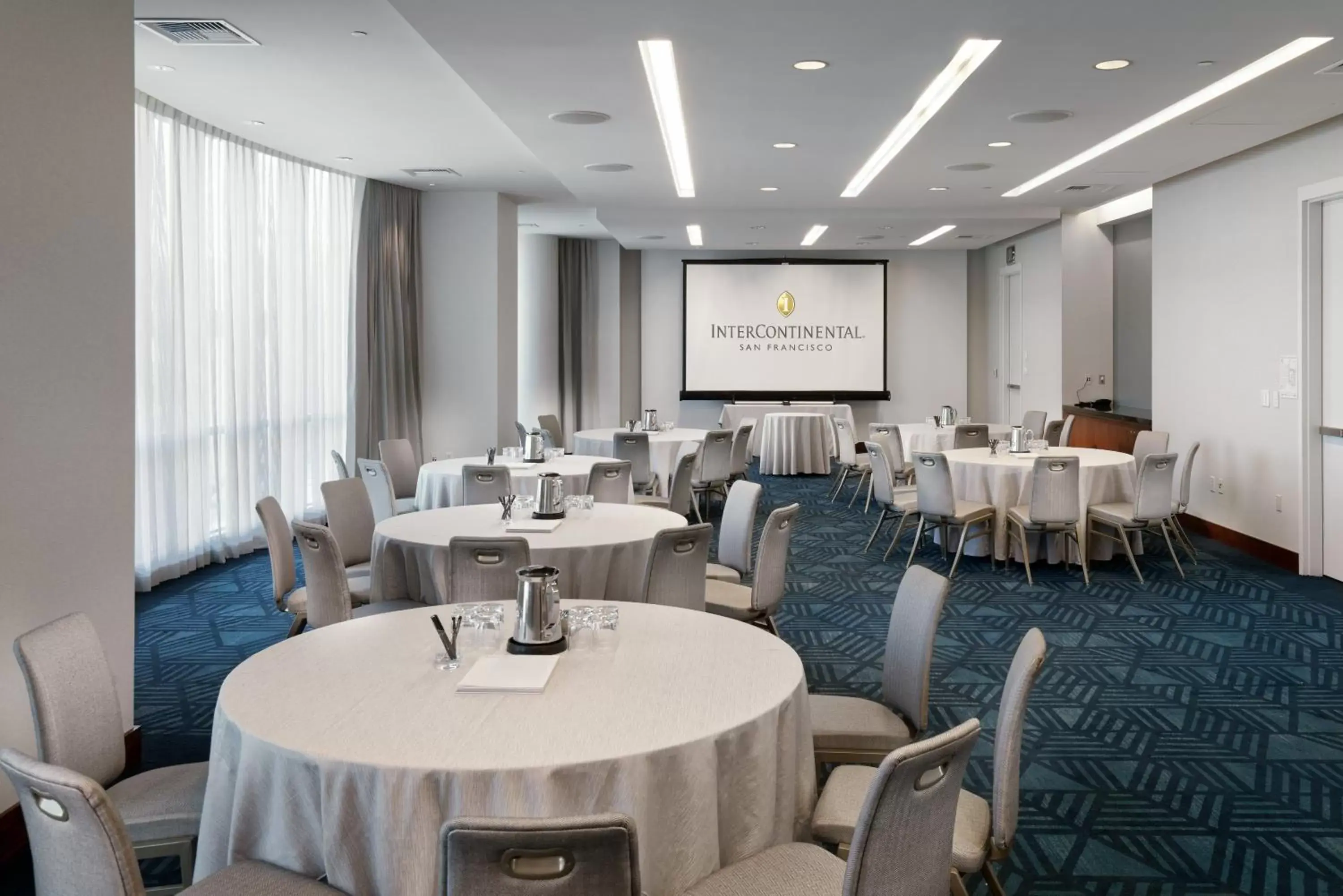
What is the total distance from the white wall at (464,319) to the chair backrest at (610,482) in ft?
15.0

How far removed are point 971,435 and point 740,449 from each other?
2227mm

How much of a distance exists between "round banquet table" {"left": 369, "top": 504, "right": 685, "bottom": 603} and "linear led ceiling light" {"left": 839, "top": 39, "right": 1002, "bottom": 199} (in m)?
3.17

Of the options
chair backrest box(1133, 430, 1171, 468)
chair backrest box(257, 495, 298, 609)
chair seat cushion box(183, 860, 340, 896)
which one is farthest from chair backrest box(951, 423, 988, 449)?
chair seat cushion box(183, 860, 340, 896)

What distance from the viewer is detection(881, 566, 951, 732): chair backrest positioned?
110 inches

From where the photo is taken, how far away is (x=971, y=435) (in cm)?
927

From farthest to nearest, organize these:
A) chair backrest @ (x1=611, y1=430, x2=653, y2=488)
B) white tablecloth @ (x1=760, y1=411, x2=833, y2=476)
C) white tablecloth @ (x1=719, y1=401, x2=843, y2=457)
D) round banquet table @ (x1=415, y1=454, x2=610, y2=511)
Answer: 1. white tablecloth @ (x1=719, y1=401, x2=843, y2=457)
2. white tablecloth @ (x1=760, y1=411, x2=833, y2=476)
3. chair backrest @ (x1=611, y1=430, x2=653, y2=488)
4. round banquet table @ (x1=415, y1=454, x2=610, y2=511)

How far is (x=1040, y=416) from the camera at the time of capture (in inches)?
438

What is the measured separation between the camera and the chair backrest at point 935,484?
7.11 m

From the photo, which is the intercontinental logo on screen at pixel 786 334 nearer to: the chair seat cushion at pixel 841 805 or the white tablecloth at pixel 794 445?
the white tablecloth at pixel 794 445

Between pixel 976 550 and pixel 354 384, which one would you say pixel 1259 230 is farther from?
pixel 354 384

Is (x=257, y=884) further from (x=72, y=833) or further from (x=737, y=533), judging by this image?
(x=737, y=533)

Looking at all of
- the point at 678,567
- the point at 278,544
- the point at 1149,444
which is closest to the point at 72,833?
the point at 678,567

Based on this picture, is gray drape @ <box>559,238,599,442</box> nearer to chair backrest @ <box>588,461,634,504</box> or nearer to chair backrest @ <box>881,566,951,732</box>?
chair backrest @ <box>588,461,634,504</box>

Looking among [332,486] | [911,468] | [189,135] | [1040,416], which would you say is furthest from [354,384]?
[1040,416]
